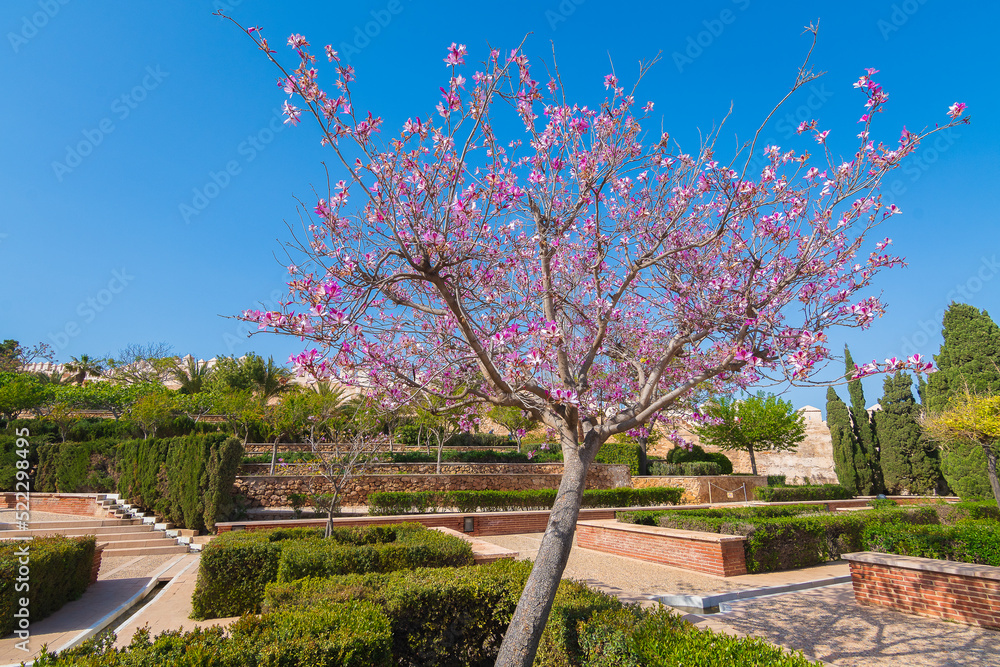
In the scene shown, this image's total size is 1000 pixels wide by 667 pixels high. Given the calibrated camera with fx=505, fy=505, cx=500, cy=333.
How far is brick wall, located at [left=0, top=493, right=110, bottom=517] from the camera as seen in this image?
15375mm

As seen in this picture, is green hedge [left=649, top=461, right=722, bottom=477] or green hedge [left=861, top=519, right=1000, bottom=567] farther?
green hedge [left=649, top=461, right=722, bottom=477]

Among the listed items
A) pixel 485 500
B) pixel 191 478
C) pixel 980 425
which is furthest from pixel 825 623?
pixel 191 478

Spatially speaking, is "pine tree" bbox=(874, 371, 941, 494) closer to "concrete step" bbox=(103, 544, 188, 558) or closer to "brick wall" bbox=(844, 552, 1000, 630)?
"brick wall" bbox=(844, 552, 1000, 630)

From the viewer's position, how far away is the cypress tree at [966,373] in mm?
20953

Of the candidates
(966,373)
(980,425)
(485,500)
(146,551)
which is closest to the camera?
(146,551)

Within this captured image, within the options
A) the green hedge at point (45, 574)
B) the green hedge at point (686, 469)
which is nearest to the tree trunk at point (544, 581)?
the green hedge at point (45, 574)

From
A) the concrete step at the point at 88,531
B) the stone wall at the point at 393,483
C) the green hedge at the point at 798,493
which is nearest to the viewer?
the concrete step at the point at 88,531

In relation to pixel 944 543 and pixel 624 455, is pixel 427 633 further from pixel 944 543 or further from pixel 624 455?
pixel 624 455

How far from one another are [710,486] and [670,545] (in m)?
14.9

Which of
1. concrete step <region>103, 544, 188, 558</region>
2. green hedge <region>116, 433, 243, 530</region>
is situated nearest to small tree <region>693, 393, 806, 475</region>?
green hedge <region>116, 433, 243, 530</region>

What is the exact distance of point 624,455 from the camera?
1005 inches

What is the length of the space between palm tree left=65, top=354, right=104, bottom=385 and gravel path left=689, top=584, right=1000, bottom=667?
179 ft

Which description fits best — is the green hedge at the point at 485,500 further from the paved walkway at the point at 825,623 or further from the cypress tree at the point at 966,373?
the cypress tree at the point at 966,373

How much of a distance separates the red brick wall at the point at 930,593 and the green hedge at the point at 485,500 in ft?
31.8
